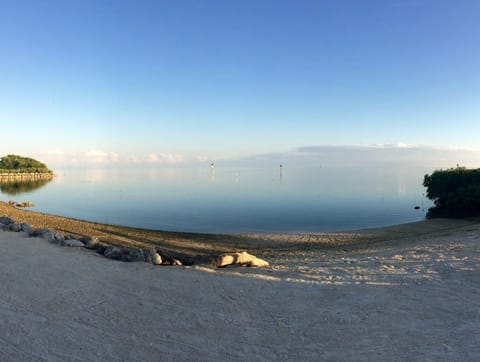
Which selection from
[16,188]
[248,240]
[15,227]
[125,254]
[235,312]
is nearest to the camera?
[235,312]

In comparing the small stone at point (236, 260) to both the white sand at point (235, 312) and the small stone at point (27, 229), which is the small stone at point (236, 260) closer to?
the white sand at point (235, 312)

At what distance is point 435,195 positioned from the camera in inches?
1826

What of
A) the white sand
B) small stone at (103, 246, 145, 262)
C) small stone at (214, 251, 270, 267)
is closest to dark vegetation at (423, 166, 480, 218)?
the white sand

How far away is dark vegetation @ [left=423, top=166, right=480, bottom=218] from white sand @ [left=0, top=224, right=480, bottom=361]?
111ft

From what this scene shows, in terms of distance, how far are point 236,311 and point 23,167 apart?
624 ft

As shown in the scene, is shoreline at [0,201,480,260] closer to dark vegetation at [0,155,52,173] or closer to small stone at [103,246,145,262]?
small stone at [103,246,145,262]

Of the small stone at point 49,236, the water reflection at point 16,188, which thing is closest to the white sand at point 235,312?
the small stone at point 49,236

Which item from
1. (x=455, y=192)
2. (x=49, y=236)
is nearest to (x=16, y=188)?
(x=49, y=236)

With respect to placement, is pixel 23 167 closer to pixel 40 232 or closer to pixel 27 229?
pixel 27 229

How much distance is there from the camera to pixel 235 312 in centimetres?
663

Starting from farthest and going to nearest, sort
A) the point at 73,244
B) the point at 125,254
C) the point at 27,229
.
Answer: the point at 27,229 < the point at 73,244 < the point at 125,254

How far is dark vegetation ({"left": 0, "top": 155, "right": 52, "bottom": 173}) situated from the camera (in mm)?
159375

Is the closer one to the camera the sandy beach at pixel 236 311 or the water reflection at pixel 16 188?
the sandy beach at pixel 236 311

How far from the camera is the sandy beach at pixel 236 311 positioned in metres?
5.11
